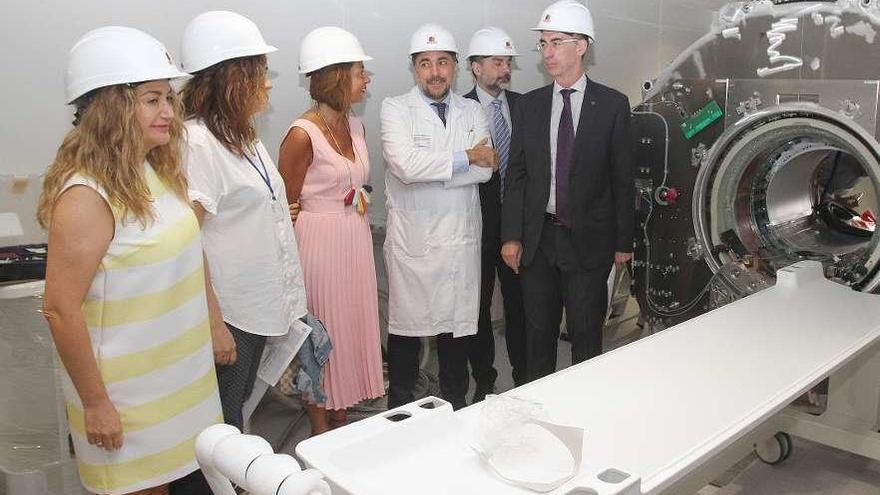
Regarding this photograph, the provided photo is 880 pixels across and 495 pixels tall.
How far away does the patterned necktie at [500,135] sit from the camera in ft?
10.9

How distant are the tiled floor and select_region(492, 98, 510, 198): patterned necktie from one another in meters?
1.21

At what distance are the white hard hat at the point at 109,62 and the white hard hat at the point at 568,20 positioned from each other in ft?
5.60

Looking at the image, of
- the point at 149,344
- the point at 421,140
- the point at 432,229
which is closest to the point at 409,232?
the point at 432,229

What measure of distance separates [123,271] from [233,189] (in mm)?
484

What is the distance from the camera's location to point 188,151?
205 centimetres

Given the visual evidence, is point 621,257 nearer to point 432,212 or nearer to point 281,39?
point 432,212

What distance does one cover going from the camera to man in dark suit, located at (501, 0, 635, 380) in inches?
117

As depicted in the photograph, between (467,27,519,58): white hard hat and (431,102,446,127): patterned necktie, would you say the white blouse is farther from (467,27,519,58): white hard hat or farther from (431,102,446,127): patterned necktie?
(467,27,519,58): white hard hat

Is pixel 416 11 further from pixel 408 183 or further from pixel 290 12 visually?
pixel 408 183

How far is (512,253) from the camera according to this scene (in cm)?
305

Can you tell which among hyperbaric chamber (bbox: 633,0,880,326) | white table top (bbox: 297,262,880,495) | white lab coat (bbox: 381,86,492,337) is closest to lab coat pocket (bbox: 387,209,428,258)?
white lab coat (bbox: 381,86,492,337)

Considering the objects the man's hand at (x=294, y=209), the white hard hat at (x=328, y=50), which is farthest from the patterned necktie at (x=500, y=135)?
the man's hand at (x=294, y=209)

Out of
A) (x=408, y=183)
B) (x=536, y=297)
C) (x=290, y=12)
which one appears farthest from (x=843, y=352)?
(x=290, y=12)

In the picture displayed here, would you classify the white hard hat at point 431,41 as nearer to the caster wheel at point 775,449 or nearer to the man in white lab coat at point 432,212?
the man in white lab coat at point 432,212
